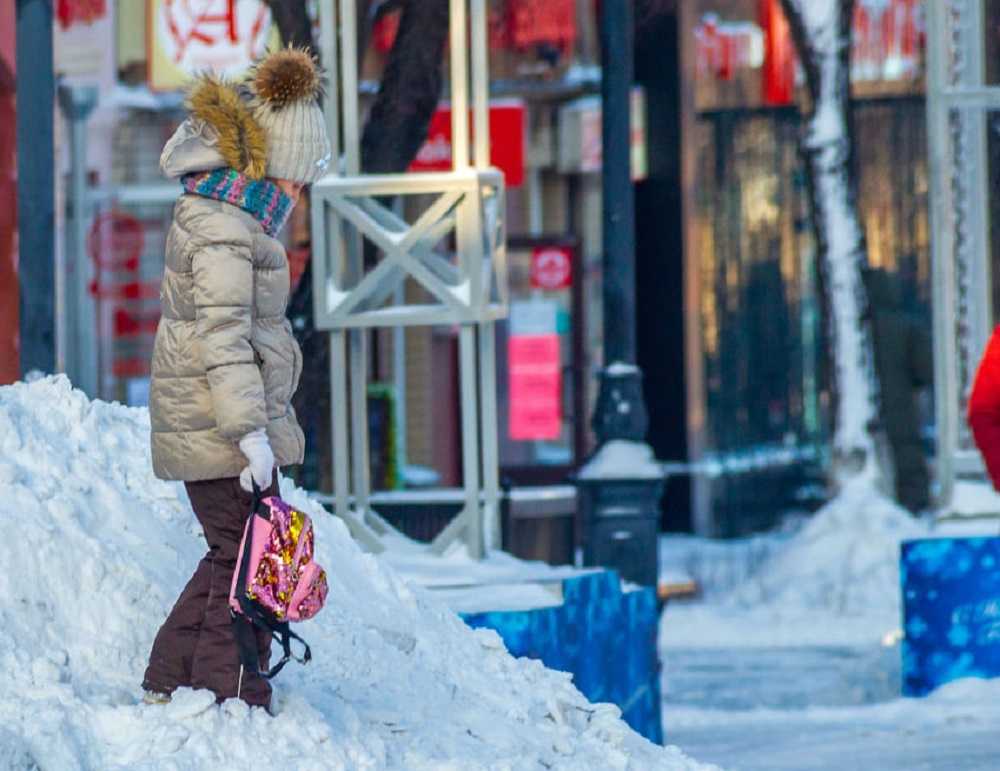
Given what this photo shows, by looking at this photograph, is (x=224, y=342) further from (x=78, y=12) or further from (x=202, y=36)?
(x=78, y=12)

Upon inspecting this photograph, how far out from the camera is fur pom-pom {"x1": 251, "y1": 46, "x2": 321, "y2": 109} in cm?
620

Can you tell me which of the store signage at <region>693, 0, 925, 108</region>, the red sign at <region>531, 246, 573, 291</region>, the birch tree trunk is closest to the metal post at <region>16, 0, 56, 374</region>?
the birch tree trunk

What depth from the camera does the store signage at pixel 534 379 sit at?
74.1 feet

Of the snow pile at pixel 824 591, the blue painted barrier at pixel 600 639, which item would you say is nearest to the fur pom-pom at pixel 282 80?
the blue painted barrier at pixel 600 639

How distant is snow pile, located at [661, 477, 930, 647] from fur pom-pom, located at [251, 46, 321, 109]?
28.9 feet

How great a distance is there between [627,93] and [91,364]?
10.7 meters

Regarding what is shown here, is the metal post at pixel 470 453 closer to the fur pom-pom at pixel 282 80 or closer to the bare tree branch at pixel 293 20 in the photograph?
the fur pom-pom at pixel 282 80

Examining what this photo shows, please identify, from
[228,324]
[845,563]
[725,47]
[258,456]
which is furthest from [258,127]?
[725,47]

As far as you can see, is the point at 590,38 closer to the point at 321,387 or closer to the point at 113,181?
the point at 113,181

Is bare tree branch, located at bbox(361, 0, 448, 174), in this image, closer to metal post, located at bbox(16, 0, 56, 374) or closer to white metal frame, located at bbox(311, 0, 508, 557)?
white metal frame, located at bbox(311, 0, 508, 557)

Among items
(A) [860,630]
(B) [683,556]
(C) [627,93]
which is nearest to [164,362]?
(C) [627,93]

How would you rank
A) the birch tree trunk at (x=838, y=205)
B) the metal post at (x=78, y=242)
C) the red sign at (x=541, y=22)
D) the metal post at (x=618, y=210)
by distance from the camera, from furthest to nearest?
the red sign at (x=541, y=22), the metal post at (x=78, y=242), the birch tree trunk at (x=838, y=205), the metal post at (x=618, y=210)

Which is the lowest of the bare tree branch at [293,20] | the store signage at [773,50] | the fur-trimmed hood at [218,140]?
the fur-trimmed hood at [218,140]

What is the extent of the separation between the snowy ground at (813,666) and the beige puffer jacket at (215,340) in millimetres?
3450
